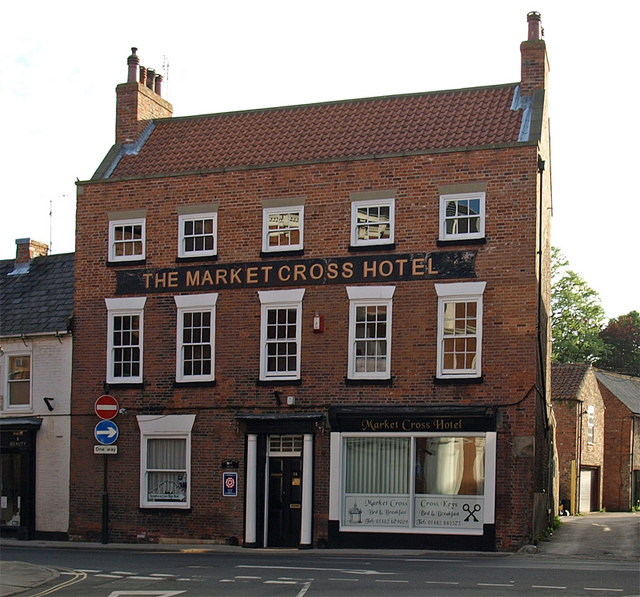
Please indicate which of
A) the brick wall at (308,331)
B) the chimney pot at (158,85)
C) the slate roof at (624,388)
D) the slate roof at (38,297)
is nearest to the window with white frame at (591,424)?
the slate roof at (624,388)

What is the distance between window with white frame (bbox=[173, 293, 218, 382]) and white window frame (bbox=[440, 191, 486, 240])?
6.21 meters

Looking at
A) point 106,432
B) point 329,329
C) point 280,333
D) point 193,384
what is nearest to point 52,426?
point 106,432

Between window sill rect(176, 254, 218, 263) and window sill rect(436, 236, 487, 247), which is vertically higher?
window sill rect(436, 236, 487, 247)

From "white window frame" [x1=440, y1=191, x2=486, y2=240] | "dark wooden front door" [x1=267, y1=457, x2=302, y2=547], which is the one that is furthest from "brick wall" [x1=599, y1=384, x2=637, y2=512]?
"white window frame" [x1=440, y1=191, x2=486, y2=240]

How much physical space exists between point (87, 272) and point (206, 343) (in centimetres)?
422

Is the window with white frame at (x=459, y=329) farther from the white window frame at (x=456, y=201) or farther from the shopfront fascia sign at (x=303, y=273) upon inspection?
the white window frame at (x=456, y=201)

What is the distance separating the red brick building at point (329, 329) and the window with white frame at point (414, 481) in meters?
0.05

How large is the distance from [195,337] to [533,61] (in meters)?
11.4

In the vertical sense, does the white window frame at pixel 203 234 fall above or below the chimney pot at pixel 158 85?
below

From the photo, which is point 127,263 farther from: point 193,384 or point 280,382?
point 280,382

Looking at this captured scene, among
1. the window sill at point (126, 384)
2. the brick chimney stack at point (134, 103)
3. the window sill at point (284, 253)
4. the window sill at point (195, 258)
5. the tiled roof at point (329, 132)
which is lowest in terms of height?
the window sill at point (126, 384)

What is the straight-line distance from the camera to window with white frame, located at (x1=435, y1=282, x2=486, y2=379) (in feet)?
85.3

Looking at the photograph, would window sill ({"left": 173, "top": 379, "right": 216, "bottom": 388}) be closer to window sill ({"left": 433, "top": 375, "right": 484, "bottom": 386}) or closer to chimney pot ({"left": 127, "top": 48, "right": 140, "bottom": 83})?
window sill ({"left": 433, "top": 375, "right": 484, "bottom": 386})

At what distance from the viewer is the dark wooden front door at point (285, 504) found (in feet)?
89.3
